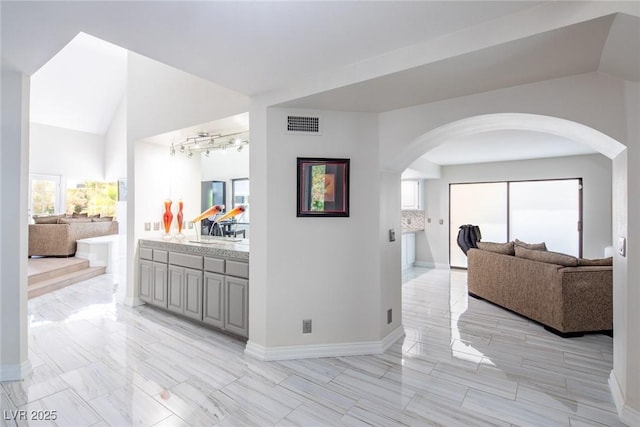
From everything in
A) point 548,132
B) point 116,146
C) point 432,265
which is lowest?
point 432,265

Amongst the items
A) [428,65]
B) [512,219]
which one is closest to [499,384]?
[428,65]

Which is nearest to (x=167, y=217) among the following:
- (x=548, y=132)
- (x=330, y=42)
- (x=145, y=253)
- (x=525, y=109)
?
(x=145, y=253)

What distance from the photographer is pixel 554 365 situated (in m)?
2.67

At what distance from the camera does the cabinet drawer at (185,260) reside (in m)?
3.47

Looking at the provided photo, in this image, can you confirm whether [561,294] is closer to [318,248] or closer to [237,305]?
[318,248]

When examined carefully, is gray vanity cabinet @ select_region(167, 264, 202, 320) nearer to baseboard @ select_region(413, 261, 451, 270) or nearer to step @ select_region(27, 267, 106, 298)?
step @ select_region(27, 267, 106, 298)

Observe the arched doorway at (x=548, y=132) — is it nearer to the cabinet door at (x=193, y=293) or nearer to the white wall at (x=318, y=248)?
the white wall at (x=318, y=248)

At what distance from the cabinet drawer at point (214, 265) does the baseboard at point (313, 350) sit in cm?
82

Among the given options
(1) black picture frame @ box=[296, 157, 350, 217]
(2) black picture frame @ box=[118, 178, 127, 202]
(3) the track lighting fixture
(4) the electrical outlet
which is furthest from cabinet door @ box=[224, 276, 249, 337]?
(2) black picture frame @ box=[118, 178, 127, 202]

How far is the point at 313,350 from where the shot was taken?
2834mm

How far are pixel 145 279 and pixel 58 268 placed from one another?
2.63 metres

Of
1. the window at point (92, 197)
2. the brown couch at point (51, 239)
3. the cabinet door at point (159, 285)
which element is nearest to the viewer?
the cabinet door at point (159, 285)

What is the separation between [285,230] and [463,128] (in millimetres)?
1846

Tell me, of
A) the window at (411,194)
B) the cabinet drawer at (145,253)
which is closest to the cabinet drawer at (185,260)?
the cabinet drawer at (145,253)
